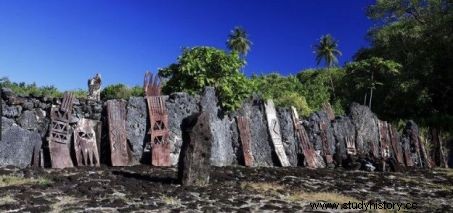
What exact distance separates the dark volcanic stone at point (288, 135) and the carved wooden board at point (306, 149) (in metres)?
0.17

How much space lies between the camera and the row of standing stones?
12.7 metres

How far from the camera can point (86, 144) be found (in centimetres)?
1336

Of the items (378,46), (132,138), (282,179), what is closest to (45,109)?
(132,138)

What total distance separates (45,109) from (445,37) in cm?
2366

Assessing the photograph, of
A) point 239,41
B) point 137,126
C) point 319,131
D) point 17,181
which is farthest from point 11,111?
point 239,41

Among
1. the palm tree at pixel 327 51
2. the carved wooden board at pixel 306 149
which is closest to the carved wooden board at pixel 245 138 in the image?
the carved wooden board at pixel 306 149

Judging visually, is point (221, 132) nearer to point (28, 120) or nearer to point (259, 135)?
point (259, 135)

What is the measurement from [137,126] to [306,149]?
588 centimetres

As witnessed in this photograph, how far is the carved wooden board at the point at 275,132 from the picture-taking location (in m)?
16.2

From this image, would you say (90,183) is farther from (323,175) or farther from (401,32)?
(401,32)

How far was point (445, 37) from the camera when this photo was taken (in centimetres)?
2873

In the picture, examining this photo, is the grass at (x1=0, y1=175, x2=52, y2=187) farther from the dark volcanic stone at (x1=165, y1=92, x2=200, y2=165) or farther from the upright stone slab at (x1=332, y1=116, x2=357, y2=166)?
the upright stone slab at (x1=332, y1=116, x2=357, y2=166)

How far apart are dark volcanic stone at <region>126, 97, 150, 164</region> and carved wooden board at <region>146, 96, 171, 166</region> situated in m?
0.20

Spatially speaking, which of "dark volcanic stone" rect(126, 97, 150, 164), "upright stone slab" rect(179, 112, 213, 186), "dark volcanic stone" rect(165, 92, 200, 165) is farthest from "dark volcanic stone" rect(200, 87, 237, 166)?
"upright stone slab" rect(179, 112, 213, 186)
